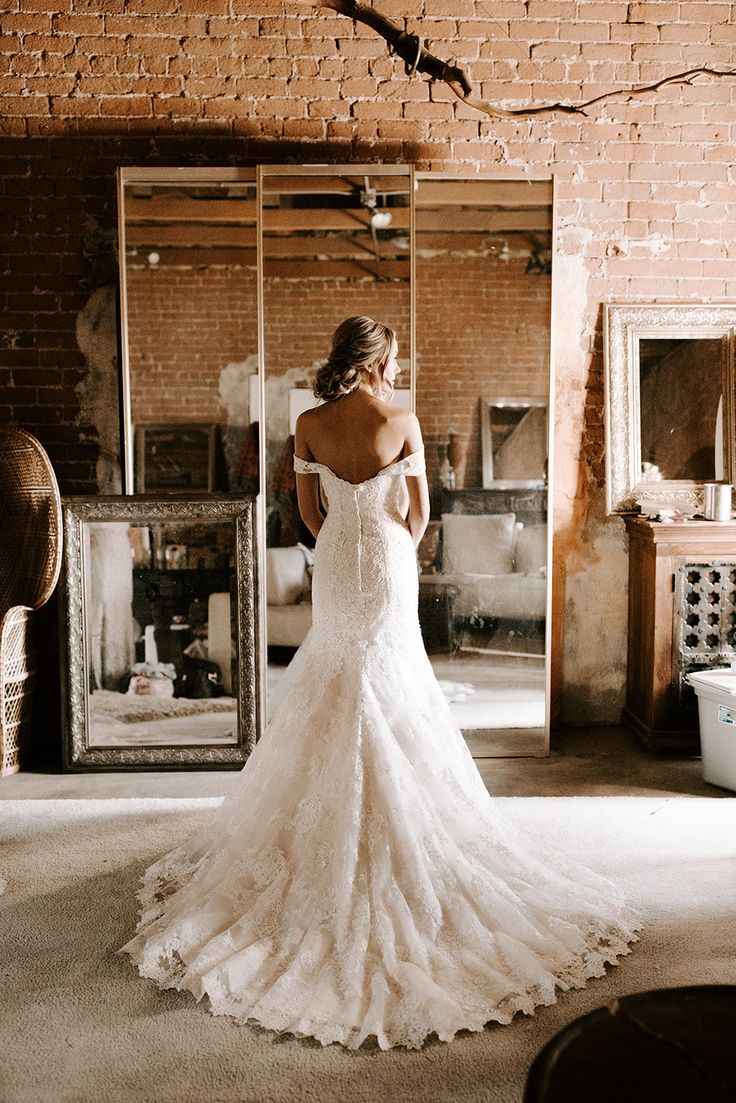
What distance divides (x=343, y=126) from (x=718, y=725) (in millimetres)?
3108

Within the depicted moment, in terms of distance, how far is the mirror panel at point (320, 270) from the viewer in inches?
148

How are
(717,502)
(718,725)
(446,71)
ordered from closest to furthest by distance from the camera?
(446,71), (718,725), (717,502)

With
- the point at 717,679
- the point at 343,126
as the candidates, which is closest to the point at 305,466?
the point at 717,679

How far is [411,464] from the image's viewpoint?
102 inches

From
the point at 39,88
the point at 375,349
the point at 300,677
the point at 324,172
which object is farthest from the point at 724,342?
the point at 39,88

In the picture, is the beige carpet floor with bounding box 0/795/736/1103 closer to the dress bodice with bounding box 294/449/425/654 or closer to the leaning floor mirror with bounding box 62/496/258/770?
the leaning floor mirror with bounding box 62/496/258/770

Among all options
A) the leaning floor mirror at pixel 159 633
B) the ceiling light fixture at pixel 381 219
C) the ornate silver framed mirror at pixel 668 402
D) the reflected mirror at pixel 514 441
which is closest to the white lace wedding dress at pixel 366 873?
the leaning floor mirror at pixel 159 633

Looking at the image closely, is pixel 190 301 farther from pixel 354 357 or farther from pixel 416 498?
pixel 416 498

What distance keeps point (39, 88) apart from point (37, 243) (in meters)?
0.68

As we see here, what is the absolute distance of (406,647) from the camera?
263cm

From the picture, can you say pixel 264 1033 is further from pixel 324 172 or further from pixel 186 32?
pixel 186 32

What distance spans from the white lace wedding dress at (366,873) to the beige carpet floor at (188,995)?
56mm

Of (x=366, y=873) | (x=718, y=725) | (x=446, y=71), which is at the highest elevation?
(x=446, y=71)

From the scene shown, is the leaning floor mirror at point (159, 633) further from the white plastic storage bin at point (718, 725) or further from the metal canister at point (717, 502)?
the metal canister at point (717, 502)
